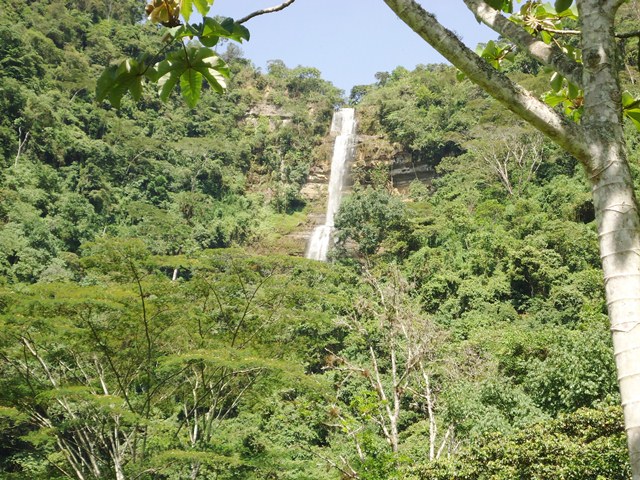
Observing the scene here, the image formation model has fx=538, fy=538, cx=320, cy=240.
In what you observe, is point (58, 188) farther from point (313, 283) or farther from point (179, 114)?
point (313, 283)

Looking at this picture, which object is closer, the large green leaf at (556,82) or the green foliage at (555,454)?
the large green leaf at (556,82)

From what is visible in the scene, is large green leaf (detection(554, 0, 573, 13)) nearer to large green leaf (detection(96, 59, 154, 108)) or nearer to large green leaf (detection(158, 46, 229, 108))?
large green leaf (detection(158, 46, 229, 108))

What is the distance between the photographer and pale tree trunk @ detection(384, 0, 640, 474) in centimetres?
95

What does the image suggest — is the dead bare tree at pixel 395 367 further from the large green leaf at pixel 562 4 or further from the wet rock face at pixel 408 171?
the wet rock face at pixel 408 171

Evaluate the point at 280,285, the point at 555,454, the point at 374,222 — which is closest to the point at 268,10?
the point at 555,454

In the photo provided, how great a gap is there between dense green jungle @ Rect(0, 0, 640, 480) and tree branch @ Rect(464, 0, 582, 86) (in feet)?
21.2

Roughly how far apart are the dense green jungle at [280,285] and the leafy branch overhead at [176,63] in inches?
244

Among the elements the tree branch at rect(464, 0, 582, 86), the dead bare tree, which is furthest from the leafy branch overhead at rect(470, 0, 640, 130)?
the dead bare tree

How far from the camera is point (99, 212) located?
1122 inches

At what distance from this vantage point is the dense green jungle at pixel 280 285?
7.89 meters

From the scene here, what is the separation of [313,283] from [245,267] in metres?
3.60

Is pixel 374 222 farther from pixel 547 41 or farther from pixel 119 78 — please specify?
pixel 119 78

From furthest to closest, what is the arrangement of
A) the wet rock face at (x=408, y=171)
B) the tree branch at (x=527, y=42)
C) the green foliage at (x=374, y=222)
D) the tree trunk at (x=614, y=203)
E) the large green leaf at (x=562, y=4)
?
the wet rock face at (x=408, y=171), the green foliage at (x=374, y=222), the large green leaf at (x=562, y=4), the tree branch at (x=527, y=42), the tree trunk at (x=614, y=203)

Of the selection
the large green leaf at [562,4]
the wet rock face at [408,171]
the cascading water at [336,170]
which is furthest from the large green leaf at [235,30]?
the wet rock face at [408,171]
